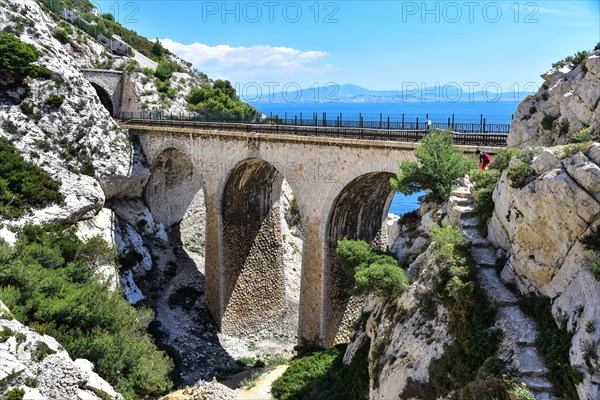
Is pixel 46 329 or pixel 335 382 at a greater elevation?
pixel 46 329

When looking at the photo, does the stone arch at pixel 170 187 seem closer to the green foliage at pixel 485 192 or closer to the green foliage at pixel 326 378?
the green foliage at pixel 326 378

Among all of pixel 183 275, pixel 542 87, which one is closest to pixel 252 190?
pixel 183 275

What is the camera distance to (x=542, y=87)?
1862 centimetres

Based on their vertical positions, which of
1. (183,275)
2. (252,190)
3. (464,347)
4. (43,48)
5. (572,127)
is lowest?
(183,275)

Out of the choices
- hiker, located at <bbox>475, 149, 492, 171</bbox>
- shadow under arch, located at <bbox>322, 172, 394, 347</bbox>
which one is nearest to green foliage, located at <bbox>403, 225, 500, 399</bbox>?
hiker, located at <bbox>475, 149, 492, 171</bbox>

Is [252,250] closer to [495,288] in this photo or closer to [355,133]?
[355,133]

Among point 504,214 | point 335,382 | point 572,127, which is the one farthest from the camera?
point 335,382

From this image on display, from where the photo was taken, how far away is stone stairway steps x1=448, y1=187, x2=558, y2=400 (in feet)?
36.6

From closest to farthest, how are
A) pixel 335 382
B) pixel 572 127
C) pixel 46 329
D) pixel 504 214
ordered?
1. pixel 504 214
2. pixel 572 127
3. pixel 46 329
4. pixel 335 382

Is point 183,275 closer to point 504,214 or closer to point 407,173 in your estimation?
point 407,173

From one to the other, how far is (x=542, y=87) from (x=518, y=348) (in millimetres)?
10833

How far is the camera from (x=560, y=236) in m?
12.8

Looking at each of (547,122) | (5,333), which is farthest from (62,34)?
(547,122)

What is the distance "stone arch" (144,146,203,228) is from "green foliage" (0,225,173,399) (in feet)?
47.5
